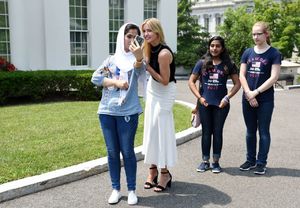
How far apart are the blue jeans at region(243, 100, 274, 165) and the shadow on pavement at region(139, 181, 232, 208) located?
111cm

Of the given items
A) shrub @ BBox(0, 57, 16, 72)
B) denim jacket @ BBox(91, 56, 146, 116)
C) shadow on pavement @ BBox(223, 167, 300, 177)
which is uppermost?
denim jacket @ BBox(91, 56, 146, 116)

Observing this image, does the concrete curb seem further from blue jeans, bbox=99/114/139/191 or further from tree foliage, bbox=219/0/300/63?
tree foliage, bbox=219/0/300/63

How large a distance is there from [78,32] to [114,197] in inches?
576

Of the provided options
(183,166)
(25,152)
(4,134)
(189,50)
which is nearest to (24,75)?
(4,134)

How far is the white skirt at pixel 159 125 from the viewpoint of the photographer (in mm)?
4848

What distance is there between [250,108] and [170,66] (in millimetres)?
1647

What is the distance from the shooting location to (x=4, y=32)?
15914 mm

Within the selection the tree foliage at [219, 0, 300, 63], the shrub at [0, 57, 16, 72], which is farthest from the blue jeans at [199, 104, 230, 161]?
the tree foliage at [219, 0, 300, 63]

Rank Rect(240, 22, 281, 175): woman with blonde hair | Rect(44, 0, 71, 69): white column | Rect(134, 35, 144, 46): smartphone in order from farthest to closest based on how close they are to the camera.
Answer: Rect(44, 0, 71, 69): white column, Rect(240, 22, 281, 175): woman with blonde hair, Rect(134, 35, 144, 46): smartphone

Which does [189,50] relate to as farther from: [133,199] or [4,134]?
[133,199]

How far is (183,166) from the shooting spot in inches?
239

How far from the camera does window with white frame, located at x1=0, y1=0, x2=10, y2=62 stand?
15.7 metres

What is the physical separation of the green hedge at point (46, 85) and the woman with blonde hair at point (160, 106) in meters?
8.14

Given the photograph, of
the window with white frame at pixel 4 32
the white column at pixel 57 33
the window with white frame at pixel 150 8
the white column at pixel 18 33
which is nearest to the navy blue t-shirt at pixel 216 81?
the white column at pixel 18 33
